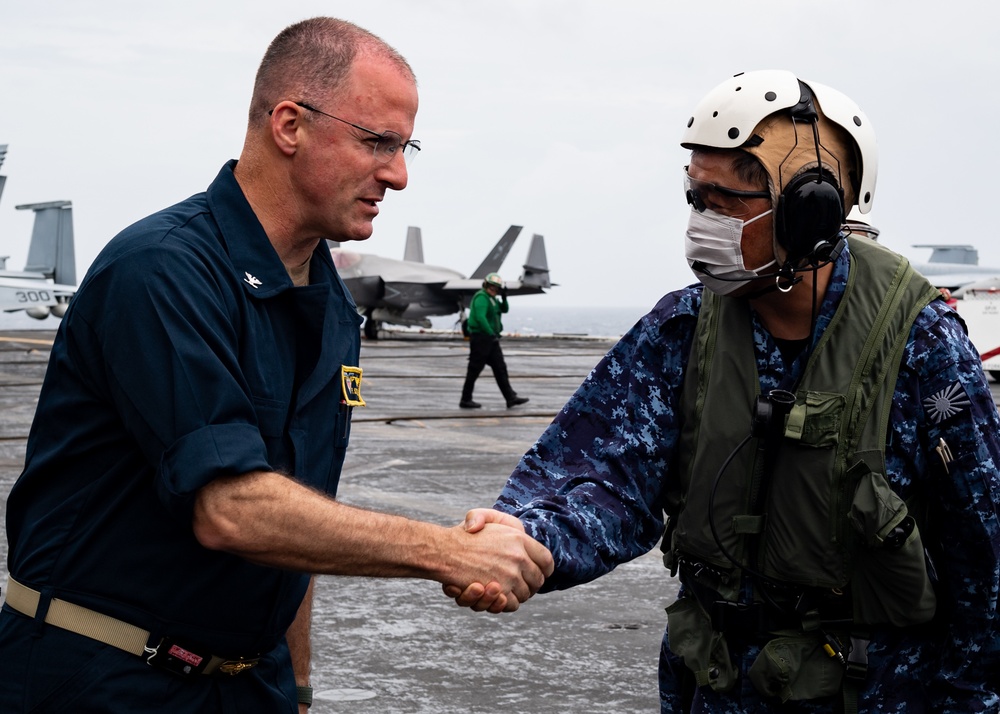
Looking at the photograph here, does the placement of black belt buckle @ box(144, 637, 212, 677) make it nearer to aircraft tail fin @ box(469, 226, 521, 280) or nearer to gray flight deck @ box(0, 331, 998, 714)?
gray flight deck @ box(0, 331, 998, 714)

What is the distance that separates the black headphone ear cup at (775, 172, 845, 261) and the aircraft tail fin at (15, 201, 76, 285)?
58552 millimetres

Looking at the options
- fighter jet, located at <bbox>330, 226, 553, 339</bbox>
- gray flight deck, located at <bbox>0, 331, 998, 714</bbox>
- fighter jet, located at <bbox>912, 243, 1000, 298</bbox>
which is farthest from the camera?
fighter jet, located at <bbox>330, 226, 553, 339</bbox>

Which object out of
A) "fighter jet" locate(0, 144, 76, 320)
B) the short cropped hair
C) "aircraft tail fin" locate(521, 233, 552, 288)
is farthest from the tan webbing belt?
"fighter jet" locate(0, 144, 76, 320)

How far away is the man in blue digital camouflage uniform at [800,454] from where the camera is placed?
8.77 ft

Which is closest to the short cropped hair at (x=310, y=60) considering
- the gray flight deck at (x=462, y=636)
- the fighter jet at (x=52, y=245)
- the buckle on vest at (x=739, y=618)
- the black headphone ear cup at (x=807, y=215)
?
the black headphone ear cup at (x=807, y=215)

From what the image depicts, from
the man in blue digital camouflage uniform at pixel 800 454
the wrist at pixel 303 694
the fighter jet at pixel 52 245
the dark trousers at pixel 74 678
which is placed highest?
the man in blue digital camouflage uniform at pixel 800 454

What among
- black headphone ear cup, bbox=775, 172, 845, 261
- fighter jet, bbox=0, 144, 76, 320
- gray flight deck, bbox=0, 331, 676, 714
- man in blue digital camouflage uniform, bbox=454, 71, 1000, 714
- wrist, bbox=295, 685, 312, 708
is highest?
black headphone ear cup, bbox=775, 172, 845, 261

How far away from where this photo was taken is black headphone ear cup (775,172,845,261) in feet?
9.01

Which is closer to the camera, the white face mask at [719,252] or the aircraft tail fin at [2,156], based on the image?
the white face mask at [719,252]

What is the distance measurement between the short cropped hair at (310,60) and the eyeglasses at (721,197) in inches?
29.5

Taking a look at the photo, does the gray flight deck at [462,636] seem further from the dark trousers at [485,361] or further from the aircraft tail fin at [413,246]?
the aircraft tail fin at [413,246]

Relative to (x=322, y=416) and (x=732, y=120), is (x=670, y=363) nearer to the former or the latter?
(x=732, y=120)

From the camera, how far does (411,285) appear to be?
46.6 meters

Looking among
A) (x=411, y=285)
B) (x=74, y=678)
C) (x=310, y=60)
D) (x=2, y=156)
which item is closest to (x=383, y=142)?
(x=310, y=60)
